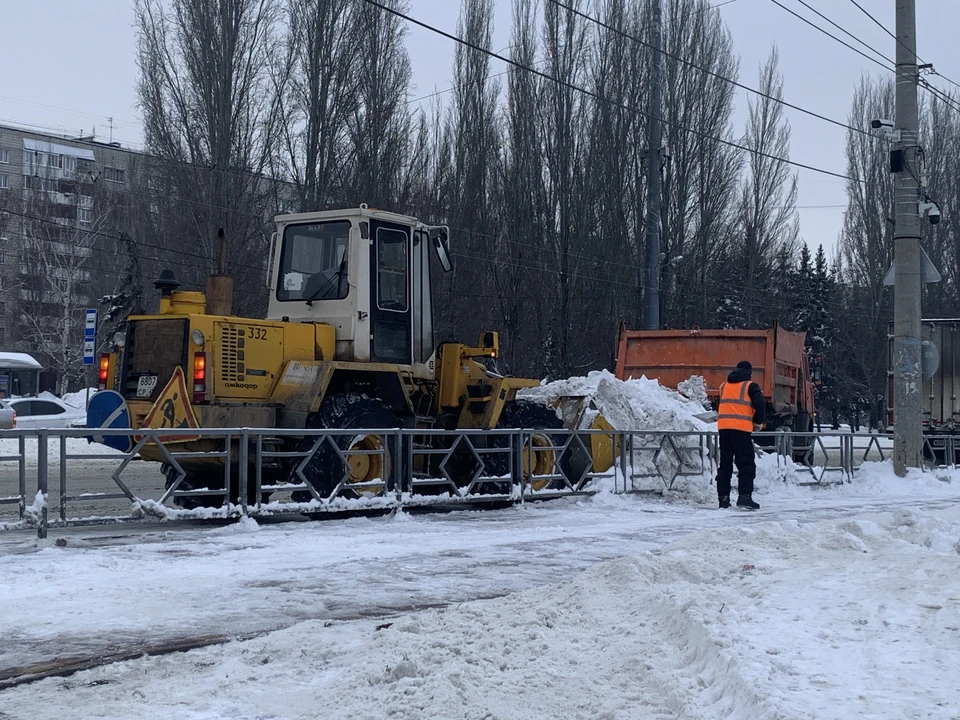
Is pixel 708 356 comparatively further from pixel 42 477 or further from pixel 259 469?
pixel 42 477

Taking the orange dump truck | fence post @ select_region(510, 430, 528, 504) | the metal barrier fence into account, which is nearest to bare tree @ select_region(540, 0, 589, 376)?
the orange dump truck

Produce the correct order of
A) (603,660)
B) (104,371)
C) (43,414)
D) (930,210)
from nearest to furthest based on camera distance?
1. (603,660)
2. (104,371)
3. (930,210)
4. (43,414)

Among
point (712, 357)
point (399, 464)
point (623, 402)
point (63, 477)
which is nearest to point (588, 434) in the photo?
point (623, 402)

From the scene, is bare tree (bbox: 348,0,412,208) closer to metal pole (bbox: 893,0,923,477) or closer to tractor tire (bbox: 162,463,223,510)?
metal pole (bbox: 893,0,923,477)

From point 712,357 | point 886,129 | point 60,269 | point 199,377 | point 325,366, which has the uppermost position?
point 60,269

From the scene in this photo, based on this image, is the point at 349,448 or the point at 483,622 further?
the point at 349,448

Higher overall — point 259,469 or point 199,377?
point 199,377

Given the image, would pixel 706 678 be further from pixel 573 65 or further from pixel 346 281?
pixel 573 65

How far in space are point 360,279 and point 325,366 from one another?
1229 mm

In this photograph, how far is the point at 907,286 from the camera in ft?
60.7

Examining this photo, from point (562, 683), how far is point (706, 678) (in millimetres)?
685

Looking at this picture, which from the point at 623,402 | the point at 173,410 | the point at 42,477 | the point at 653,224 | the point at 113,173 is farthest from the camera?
the point at 113,173

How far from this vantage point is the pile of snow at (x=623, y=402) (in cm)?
1559

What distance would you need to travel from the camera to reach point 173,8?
101ft
